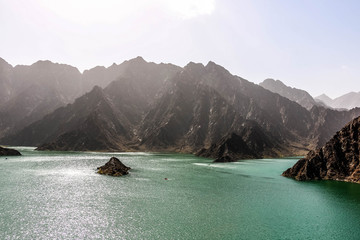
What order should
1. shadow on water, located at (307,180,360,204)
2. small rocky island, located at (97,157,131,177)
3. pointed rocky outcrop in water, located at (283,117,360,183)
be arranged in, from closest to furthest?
shadow on water, located at (307,180,360,204)
pointed rocky outcrop in water, located at (283,117,360,183)
small rocky island, located at (97,157,131,177)

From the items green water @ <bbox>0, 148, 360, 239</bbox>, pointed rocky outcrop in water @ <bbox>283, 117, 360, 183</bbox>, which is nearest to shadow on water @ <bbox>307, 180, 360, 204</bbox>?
green water @ <bbox>0, 148, 360, 239</bbox>

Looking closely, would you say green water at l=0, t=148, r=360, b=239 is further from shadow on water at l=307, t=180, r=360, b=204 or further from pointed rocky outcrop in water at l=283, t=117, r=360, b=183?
pointed rocky outcrop in water at l=283, t=117, r=360, b=183

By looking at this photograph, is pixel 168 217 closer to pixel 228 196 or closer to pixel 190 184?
pixel 228 196

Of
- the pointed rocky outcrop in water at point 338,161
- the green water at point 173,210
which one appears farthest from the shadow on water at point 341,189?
the pointed rocky outcrop in water at point 338,161

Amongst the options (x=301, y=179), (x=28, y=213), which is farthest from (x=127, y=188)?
(x=301, y=179)

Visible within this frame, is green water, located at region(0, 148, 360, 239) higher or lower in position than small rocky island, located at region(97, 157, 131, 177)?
lower

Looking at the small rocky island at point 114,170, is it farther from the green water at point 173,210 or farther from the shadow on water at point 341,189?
the shadow on water at point 341,189

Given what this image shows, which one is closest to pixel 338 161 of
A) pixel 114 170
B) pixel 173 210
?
pixel 173 210
